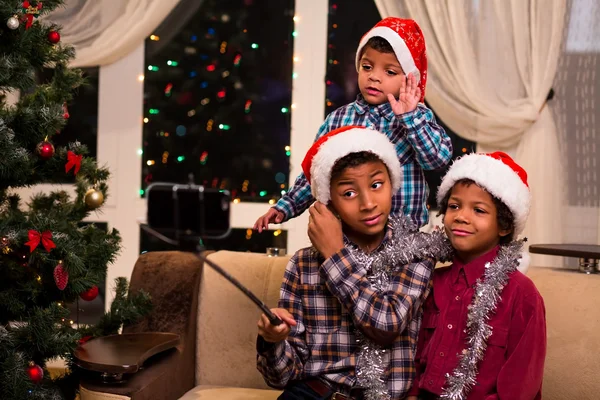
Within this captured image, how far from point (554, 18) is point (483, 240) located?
8.08 feet

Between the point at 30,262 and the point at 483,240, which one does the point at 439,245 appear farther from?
the point at 30,262

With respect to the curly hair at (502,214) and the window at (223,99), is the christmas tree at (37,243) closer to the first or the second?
the curly hair at (502,214)

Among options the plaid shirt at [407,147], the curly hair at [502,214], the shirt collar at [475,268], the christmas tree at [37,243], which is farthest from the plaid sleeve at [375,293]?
the christmas tree at [37,243]

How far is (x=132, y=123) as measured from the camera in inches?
169

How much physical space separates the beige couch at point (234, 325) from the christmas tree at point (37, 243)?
0.18 meters

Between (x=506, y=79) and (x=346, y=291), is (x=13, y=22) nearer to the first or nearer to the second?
(x=346, y=291)

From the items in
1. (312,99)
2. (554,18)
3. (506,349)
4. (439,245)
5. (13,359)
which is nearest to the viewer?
(506,349)

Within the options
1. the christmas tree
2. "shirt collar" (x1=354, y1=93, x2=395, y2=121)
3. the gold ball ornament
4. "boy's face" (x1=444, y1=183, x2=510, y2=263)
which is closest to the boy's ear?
"boy's face" (x1=444, y1=183, x2=510, y2=263)

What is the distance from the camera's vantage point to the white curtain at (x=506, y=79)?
3.86 metres

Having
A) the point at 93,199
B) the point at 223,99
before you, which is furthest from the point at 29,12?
the point at 223,99

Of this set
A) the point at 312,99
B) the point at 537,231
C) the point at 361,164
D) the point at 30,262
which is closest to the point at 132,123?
the point at 312,99

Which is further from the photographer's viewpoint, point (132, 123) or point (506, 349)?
point (132, 123)

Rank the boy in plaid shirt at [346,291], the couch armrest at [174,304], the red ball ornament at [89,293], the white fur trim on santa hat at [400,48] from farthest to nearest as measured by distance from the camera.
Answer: the red ball ornament at [89,293] → the couch armrest at [174,304] → the white fur trim on santa hat at [400,48] → the boy in plaid shirt at [346,291]

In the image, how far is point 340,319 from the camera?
189cm
